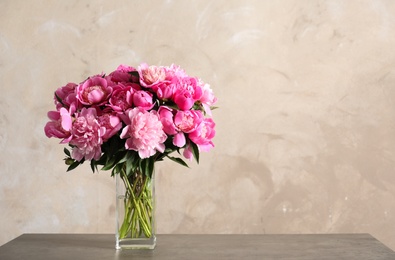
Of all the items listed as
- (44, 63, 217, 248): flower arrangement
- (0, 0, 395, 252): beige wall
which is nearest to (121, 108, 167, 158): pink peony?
(44, 63, 217, 248): flower arrangement

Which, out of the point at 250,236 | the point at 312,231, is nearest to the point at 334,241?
the point at 250,236

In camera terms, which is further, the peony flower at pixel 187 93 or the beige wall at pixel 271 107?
the beige wall at pixel 271 107

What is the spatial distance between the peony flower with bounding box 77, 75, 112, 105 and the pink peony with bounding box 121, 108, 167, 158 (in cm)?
7

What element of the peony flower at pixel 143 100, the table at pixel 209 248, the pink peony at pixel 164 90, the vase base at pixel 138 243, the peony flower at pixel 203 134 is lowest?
the table at pixel 209 248

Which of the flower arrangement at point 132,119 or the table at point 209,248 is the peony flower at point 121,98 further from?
the table at point 209,248

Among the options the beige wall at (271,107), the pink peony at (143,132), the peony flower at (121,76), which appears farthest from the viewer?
the beige wall at (271,107)

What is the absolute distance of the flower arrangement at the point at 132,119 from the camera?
142 centimetres

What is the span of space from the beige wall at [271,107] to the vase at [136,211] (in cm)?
115

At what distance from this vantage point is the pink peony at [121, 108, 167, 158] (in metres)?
1.41

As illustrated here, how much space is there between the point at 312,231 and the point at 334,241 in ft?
3.42

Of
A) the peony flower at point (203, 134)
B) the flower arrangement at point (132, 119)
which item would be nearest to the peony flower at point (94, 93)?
the flower arrangement at point (132, 119)

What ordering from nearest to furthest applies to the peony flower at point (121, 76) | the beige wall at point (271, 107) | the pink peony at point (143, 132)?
the pink peony at point (143, 132), the peony flower at point (121, 76), the beige wall at point (271, 107)

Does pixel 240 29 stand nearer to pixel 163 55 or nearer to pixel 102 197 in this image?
pixel 163 55

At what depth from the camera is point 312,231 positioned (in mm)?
2680
